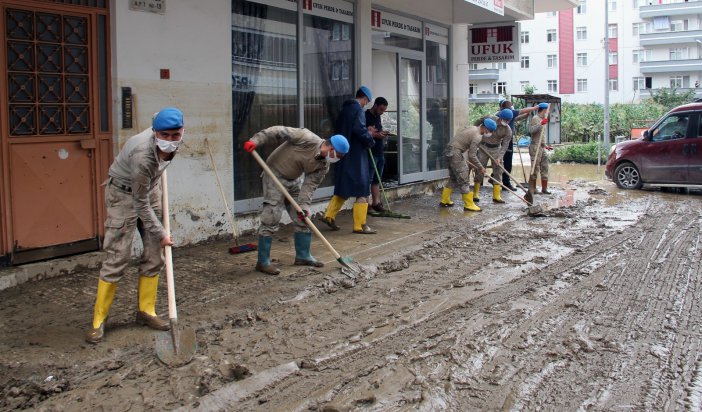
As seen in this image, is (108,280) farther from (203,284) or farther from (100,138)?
(100,138)

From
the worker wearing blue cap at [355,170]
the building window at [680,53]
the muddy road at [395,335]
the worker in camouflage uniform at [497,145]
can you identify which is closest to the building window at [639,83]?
the building window at [680,53]

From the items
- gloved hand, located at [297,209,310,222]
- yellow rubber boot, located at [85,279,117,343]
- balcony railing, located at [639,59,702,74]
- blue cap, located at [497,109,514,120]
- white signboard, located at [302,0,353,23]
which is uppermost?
balcony railing, located at [639,59,702,74]

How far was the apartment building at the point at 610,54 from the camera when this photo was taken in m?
52.5

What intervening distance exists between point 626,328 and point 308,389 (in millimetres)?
2691

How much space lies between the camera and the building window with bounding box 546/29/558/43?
5756 cm

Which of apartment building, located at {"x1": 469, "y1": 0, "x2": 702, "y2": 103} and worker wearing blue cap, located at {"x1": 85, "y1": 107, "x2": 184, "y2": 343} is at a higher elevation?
apartment building, located at {"x1": 469, "y1": 0, "x2": 702, "y2": 103}

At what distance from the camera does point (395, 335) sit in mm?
5324

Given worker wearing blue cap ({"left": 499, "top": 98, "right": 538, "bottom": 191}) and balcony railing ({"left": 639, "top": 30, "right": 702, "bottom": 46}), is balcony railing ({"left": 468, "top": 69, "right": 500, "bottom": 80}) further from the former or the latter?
worker wearing blue cap ({"left": 499, "top": 98, "right": 538, "bottom": 191})

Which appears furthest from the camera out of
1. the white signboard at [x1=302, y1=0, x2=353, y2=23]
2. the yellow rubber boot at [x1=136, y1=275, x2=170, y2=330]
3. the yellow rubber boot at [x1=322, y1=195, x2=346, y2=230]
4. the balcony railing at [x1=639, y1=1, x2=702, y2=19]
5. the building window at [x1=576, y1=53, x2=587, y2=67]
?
the building window at [x1=576, y1=53, x2=587, y2=67]

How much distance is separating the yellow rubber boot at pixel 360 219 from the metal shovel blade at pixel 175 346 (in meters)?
4.65

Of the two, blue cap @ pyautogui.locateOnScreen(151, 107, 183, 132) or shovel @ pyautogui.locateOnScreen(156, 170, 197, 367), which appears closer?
shovel @ pyautogui.locateOnScreen(156, 170, 197, 367)

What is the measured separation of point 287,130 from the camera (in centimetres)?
721

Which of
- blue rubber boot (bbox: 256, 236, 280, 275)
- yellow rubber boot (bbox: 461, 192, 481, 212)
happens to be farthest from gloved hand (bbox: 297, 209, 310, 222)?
yellow rubber boot (bbox: 461, 192, 481, 212)

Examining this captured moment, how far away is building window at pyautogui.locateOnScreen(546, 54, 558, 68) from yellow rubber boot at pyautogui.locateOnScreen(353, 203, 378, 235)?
173 feet
